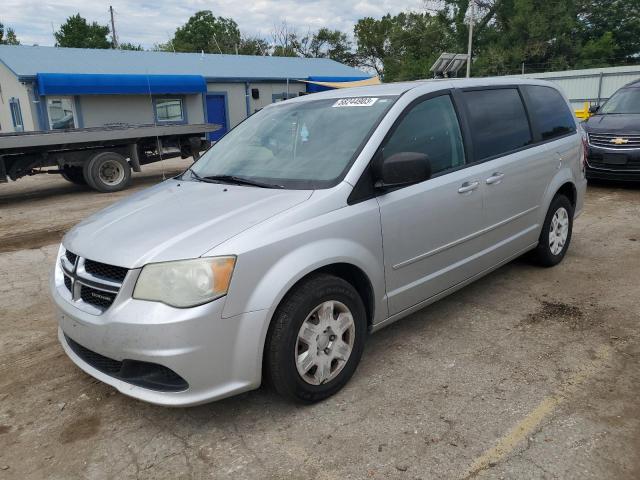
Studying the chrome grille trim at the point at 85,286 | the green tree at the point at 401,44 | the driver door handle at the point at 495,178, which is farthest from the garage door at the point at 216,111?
the green tree at the point at 401,44

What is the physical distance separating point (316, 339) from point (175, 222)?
0.99 metres

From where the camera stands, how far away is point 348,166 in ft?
10.2

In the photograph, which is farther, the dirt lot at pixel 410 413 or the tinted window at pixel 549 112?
Result: the tinted window at pixel 549 112

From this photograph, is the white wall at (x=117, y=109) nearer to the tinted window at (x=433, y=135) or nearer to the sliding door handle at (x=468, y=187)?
the tinted window at (x=433, y=135)

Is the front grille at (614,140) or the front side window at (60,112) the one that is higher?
the front side window at (60,112)

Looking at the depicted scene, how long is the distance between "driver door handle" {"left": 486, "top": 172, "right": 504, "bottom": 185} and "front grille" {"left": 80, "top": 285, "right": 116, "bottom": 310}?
106 inches

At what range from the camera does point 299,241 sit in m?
2.74

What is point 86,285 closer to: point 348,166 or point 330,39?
point 348,166

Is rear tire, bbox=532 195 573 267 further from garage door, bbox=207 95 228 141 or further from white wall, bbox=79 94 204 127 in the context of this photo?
garage door, bbox=207 95 228 141

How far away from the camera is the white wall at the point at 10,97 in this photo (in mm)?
18281

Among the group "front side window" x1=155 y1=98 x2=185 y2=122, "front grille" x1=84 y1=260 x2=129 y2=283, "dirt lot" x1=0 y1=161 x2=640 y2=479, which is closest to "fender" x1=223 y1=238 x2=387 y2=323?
"front grille" x1=84 y1=260 x2=129 y2=283

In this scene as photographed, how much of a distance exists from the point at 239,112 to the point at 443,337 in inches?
839

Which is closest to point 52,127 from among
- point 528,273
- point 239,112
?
point 239,112

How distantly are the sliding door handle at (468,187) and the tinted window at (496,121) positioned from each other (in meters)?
0.24
